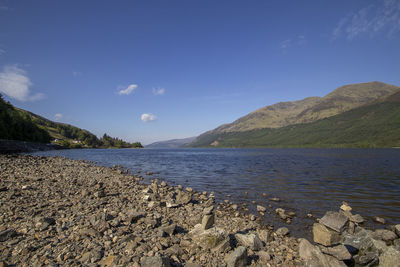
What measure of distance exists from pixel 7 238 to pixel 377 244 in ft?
47.5

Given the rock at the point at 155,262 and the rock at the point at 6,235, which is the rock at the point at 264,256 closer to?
the rock at the point at 155,262

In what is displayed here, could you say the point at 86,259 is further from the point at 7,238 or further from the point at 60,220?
the point at 60,220

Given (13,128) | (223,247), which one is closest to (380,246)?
(223,247)

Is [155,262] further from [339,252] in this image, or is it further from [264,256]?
[339,252]

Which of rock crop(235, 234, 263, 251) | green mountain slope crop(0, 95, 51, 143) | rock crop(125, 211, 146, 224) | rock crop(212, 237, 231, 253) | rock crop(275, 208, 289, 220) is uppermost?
green mountain slope crop(0, 95, 51, 143)

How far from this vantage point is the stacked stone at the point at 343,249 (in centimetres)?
655

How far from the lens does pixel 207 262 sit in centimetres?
667

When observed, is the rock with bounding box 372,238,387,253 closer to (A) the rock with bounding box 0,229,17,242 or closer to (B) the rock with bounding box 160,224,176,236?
(B) the rock with bounding box 160,224,176,236

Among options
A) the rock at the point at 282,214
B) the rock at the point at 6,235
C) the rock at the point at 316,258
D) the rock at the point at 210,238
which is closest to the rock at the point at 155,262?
the rock at the point at 210,238

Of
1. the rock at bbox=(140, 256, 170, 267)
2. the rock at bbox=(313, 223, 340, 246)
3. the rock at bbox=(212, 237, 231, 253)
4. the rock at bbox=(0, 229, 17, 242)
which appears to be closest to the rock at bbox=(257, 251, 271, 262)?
the rock at bbox=(212, 237, 231, 253)

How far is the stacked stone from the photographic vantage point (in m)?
6.55

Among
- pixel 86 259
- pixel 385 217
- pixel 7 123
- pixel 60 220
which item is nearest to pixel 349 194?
pixel 385 217

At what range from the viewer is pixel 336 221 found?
25.2 ft

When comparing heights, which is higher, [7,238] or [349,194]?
[7,238]
